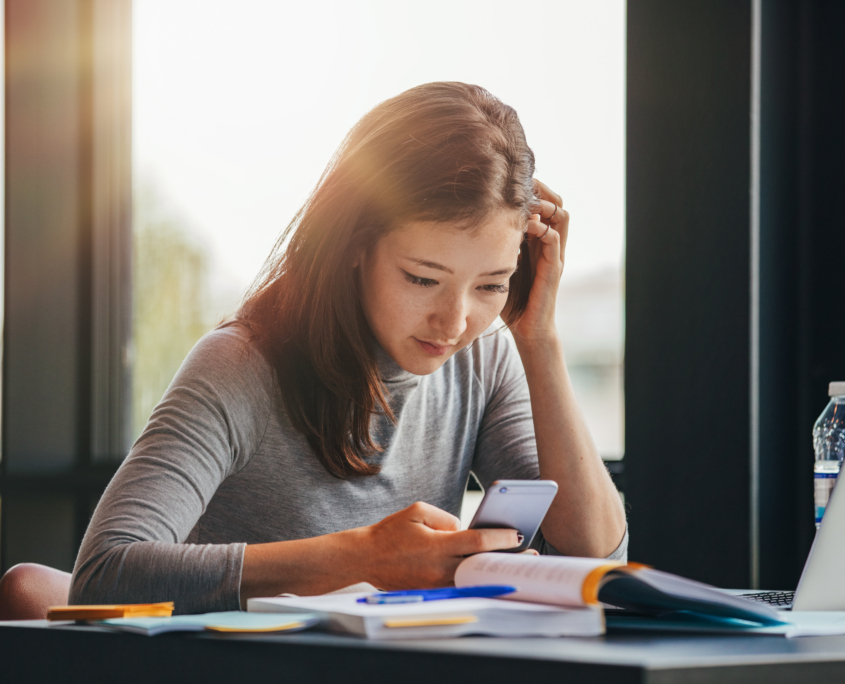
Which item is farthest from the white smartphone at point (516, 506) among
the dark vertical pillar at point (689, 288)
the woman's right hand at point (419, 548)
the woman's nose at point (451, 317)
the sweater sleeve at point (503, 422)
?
the dark vertical pillar at point (689, 288)

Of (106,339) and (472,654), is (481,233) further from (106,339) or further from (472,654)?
Result: (106,339)

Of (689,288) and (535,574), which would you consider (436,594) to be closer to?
(535,574)

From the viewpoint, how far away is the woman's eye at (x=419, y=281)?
1.14 meters

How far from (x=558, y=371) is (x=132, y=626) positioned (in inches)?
33.5

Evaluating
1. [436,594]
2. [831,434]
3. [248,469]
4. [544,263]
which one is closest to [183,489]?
[248,469]

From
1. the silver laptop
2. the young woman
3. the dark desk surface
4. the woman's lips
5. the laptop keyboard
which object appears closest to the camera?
the dark desk surface

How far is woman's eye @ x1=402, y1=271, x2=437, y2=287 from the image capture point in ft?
3.73

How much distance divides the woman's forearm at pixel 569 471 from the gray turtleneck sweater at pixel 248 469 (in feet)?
0.23

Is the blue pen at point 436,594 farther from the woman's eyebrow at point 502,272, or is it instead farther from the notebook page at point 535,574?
the woman's eyebrow at point 502,272

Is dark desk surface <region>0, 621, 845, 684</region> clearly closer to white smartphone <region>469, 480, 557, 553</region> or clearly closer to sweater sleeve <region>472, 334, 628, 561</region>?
white smartphone <region>469, 480, 557, 553</region>

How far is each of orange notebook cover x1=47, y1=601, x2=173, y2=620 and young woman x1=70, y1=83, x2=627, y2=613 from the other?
0.27 meters

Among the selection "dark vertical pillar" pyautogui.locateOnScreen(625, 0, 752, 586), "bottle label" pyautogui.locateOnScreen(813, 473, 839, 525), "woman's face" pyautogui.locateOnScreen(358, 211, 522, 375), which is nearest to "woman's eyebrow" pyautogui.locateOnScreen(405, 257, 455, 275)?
"woman's face" pyautogui.locateOnScreen(358, 211, 522, 375)

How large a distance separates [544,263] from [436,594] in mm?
816

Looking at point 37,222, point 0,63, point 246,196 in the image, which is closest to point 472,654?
point 246,196
